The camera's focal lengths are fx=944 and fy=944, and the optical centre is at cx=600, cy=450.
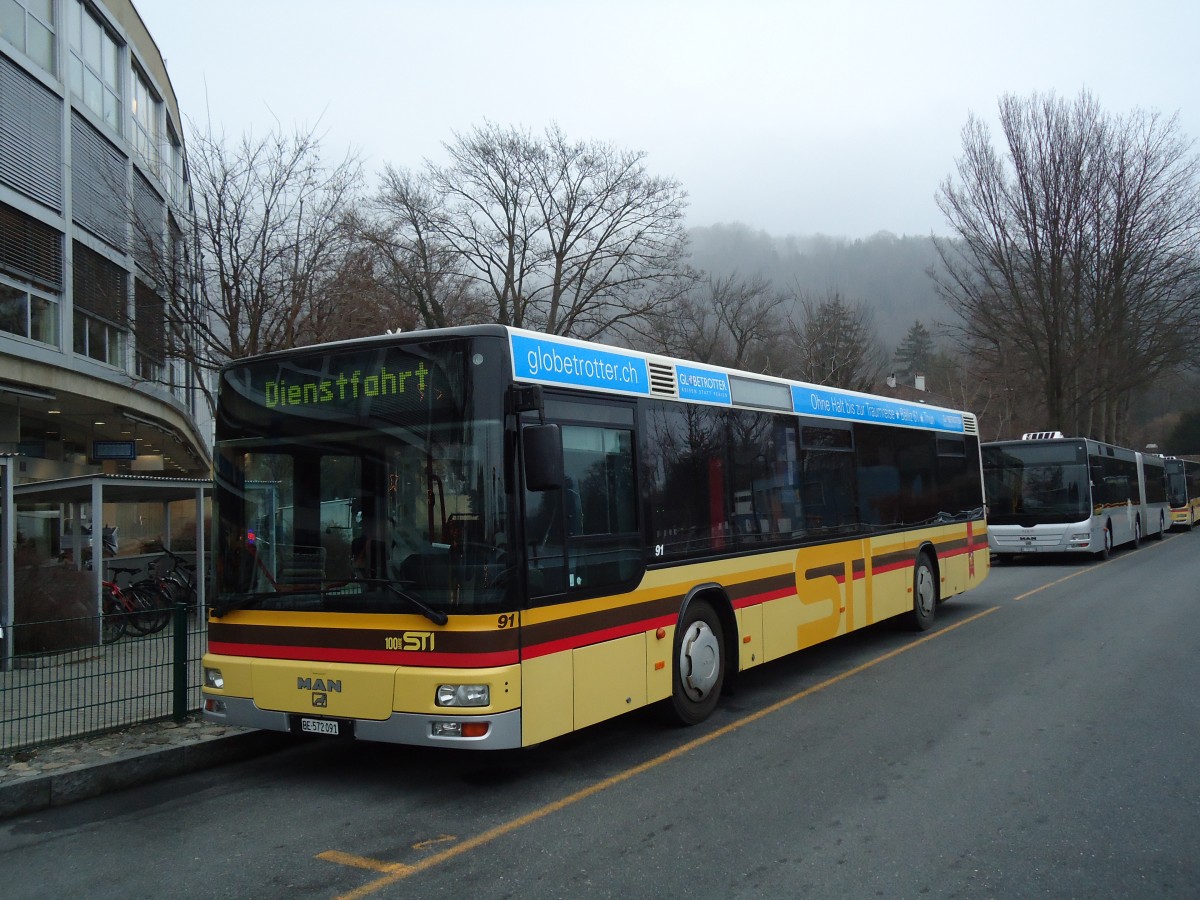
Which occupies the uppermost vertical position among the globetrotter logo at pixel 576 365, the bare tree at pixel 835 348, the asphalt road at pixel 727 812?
the bare tree at pixel 835 348

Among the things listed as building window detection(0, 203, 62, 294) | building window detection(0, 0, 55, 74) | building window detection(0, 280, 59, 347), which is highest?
building window detection(0, 0, 55, 74)

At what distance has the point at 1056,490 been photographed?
23.3 meters

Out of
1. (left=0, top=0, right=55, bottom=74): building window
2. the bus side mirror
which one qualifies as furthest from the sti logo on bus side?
(left=0, top=0, right=55, bottom=74): building window

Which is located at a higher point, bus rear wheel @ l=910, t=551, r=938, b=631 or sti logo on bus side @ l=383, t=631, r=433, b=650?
sti logo on bus side @ l=383, t=631, r=433, b=650

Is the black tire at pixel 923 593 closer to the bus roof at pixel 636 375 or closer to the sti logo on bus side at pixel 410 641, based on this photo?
the bus roof at pixel 636 375

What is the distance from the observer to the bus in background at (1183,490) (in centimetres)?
3847

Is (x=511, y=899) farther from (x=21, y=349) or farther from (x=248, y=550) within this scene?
(x=21, y=349)

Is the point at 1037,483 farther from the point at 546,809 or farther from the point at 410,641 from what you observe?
Answer: the point at 410,641

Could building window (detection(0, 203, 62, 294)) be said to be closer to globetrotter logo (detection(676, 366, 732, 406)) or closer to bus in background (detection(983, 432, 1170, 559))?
globetrotter logo (detection(676, 366, 732, 406))

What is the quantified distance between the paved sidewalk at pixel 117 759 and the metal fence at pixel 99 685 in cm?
14

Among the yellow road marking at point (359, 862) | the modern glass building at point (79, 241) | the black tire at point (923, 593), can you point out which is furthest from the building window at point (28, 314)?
the black tire at point (923, 593)

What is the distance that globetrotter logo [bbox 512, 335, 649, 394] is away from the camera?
6094 millimetres

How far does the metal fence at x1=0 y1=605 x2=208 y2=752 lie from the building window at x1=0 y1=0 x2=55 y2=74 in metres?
13.0

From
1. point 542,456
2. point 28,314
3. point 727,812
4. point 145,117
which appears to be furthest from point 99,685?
point 145,117
